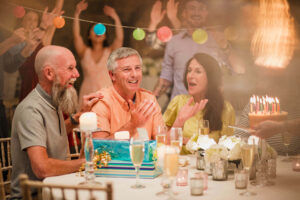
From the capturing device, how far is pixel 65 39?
396 cm

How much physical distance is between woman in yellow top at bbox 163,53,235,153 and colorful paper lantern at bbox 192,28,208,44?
140 millimetres

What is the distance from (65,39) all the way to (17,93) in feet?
2.38

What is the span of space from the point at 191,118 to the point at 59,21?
166 centimetres

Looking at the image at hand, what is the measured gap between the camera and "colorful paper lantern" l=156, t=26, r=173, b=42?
396cm

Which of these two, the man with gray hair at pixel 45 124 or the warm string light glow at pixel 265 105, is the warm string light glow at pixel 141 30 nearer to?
the man with gray hair at pixel 45 124

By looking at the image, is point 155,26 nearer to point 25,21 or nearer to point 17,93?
point 25,21

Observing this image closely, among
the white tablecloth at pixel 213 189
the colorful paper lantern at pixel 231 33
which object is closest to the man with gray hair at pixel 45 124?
the white tablecloth at pixel 213 189

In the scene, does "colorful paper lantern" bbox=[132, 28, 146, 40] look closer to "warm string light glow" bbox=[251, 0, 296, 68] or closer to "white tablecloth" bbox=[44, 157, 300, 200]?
"warm string light glow" bbox=[251, 0, 296, 68]

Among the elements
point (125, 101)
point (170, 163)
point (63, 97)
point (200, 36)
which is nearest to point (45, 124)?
point (63, 97)

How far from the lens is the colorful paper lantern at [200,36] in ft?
12.8

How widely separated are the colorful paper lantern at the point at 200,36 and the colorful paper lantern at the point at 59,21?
1338 mm

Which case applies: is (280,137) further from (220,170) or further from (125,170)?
(125,170)

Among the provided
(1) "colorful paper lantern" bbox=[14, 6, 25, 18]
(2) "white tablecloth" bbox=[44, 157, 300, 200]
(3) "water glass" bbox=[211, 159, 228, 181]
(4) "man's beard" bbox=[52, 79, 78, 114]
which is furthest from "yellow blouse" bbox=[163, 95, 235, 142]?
(1) "colorful paper lantern" bbox=[14, 6, 25, 18]

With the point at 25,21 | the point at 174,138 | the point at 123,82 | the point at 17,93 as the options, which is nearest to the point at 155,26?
the point at 123,82
